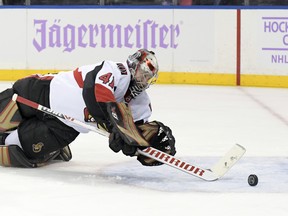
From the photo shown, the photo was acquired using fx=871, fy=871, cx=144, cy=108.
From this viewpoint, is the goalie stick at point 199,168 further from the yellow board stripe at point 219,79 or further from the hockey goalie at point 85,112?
the yellow board stripe at point 219,79

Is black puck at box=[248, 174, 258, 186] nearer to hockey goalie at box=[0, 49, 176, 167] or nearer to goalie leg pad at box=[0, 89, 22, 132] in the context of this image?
hockey goalie at box=[0, 49, 176, 167]

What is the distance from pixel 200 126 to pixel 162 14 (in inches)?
131

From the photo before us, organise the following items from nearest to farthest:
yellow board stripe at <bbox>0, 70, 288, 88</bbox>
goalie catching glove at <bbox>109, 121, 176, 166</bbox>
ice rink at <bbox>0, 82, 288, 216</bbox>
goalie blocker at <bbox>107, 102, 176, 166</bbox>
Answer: ice rink at <bbox>0, 82, 288, 216</bbox>
goalie blocker at <bbox>107, 102, 176, 166</bbox>
goalie catching glove at <bbox>109, 121, 176, 166</bbox>
yellow board stripe at <bbox>0, 70, 288, 88</bbox>

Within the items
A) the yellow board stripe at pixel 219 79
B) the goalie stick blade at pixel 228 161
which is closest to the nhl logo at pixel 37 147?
the goalie stick blade at pixel 228 161

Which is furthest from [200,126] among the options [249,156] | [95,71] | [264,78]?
[264,78]

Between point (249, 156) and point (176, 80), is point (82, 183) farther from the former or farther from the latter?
point (176, 80)

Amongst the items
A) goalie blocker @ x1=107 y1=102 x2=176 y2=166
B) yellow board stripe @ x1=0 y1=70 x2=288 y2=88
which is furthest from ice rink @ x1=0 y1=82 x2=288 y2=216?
yellow board stripe @ x1=0 y1=70 x2=288 y2=88

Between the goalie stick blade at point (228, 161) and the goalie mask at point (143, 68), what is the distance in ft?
1.67

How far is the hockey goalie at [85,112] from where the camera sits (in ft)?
13.3

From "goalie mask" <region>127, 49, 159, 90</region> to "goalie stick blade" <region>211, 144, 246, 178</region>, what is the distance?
51 centimetres

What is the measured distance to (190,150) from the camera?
5.18 meters

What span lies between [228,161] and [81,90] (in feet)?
2.69

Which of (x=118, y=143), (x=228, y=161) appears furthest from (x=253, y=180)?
A: (x=118, y=143)

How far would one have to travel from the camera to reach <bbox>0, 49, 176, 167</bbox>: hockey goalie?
406 cm
